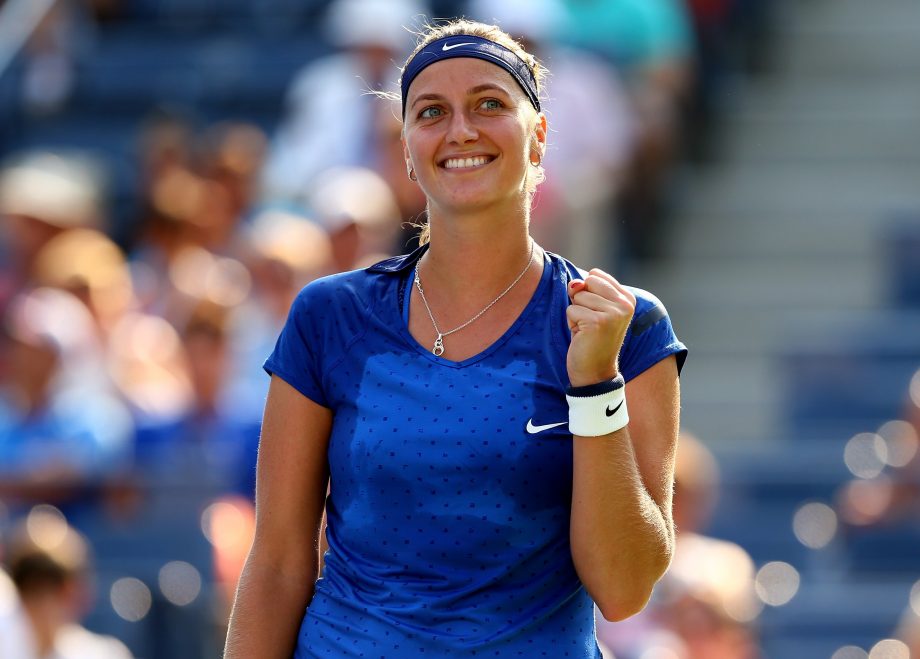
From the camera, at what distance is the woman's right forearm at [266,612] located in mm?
2805

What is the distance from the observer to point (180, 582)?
20.4 ft

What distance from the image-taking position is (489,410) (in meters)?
2.67

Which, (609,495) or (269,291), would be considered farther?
(269,291)

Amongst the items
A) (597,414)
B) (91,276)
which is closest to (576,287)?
(597,414)

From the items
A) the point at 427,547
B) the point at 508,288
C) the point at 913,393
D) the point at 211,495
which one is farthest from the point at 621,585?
the point at 913,393

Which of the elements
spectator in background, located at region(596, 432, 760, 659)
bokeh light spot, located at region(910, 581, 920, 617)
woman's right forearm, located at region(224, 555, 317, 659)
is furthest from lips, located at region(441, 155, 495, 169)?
bokeh light spot, located at region(910, 581, 920, 617)

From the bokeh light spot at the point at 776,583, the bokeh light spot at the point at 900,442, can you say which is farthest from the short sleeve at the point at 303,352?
the bokeh light spot at the point at 900,442

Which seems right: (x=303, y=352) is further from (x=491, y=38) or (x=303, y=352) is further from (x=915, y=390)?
(x=915, y=390)

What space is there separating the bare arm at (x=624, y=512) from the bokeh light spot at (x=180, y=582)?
3.69m

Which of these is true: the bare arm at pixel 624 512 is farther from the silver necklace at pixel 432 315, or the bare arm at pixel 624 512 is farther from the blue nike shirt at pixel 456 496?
the silver necklace at pixel 432 315

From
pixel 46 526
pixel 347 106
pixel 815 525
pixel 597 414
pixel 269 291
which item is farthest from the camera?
pixel 347 106

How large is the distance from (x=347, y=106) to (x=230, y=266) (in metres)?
0.92

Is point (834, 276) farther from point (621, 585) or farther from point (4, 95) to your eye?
point (621, 585)

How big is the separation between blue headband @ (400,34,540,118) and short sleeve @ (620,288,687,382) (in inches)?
15.6
